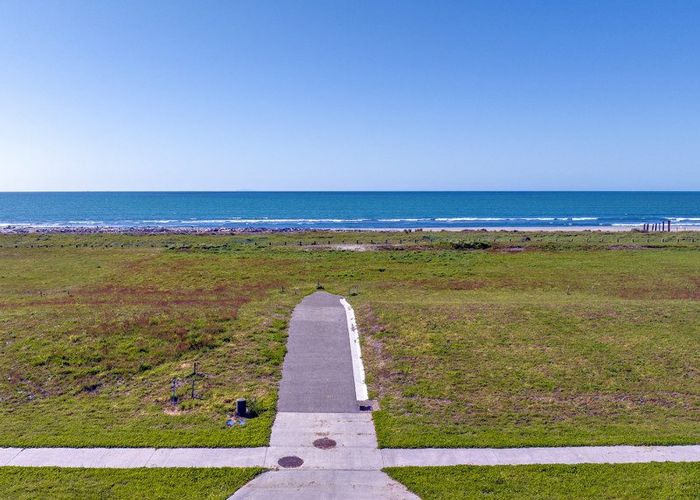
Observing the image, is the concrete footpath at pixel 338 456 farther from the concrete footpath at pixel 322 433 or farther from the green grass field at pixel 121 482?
the green grass field at pixel 121 482

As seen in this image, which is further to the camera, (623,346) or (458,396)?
(623,346)

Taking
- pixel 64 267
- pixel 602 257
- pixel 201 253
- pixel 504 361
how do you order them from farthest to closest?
pixel 201 253 → pixel 602 257 → pixel 64 267 → pixel 504 361

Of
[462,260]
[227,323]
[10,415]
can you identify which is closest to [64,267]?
[227,323]

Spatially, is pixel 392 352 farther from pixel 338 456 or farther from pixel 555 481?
pixel 555 481

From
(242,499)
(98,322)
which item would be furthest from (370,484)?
(98,322)

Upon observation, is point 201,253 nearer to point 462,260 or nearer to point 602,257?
point 462,260

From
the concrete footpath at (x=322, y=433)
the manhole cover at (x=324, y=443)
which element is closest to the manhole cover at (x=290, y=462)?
the concrete footpath at (x=322, y=433)

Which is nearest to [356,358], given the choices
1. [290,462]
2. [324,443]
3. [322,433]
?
[322,433]

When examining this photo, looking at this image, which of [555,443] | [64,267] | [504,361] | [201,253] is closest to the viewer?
[555,443]
